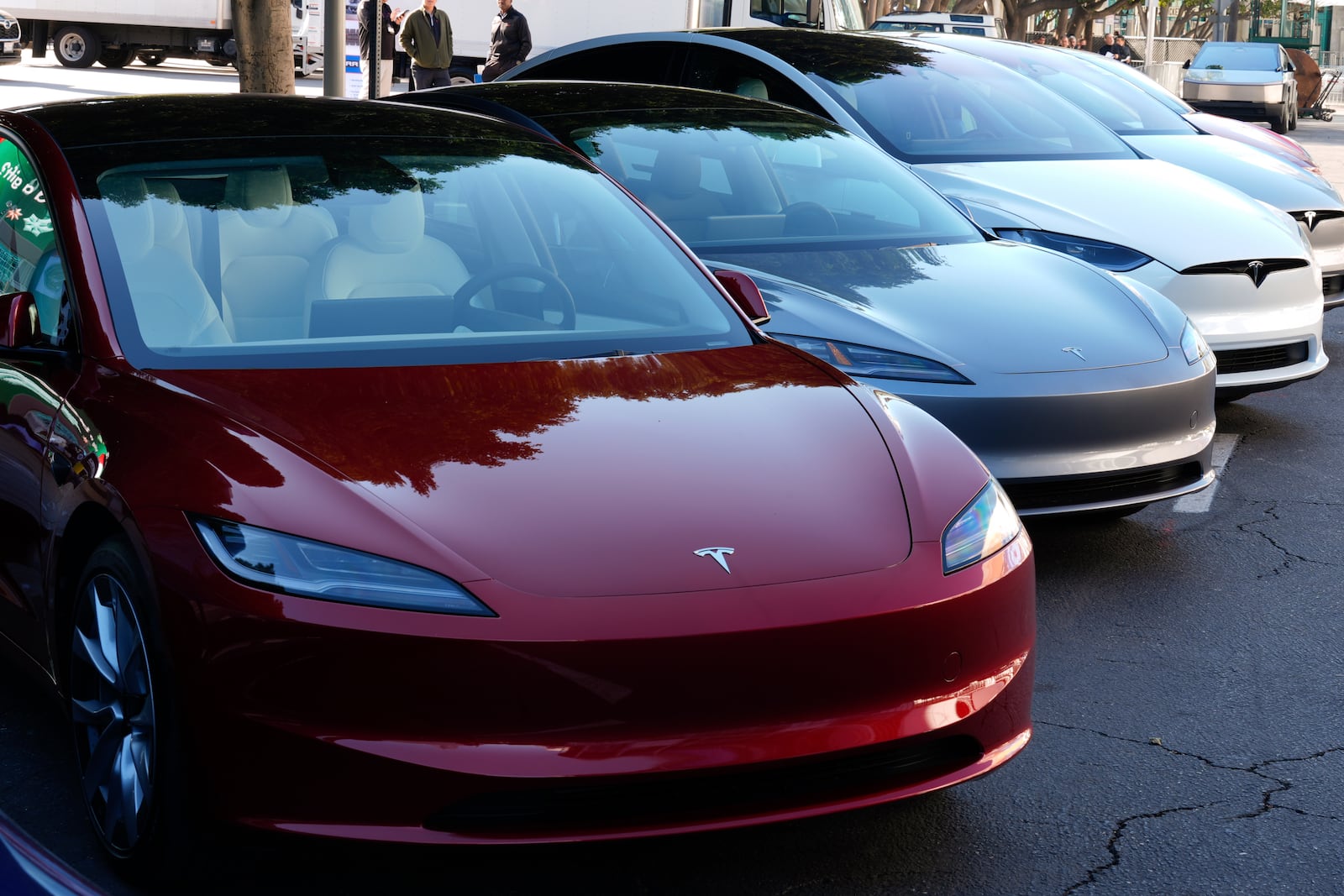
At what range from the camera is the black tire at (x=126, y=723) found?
2887 mm

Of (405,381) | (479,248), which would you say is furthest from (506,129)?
(405,381)

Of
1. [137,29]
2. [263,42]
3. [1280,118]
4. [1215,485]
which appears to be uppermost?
[263,42]

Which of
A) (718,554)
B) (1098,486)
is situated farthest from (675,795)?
(1098,486)

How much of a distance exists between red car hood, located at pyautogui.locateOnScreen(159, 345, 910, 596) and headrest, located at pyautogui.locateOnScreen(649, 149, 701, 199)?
2.61 m

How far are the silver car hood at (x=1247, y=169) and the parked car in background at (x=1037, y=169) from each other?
1.15 m

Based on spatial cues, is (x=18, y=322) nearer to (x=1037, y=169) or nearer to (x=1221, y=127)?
(x=1037, y=169)

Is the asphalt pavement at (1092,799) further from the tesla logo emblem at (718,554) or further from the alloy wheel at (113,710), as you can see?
the tesla logo emblem at (718,554)

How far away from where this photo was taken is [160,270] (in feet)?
Result: 12.2

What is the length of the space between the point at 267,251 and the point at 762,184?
2.80 metres

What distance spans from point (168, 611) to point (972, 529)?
1495mm

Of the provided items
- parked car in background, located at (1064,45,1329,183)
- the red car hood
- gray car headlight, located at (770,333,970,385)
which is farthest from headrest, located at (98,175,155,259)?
parked car in background, located at (1064,45,1329,183)

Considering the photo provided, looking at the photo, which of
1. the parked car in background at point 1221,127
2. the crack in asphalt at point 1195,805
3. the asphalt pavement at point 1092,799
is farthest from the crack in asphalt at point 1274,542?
the parked car in background at point 1221,127

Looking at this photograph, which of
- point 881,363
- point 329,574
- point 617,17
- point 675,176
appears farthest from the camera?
point 617,17

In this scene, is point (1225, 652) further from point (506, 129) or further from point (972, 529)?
point (506, 129)
